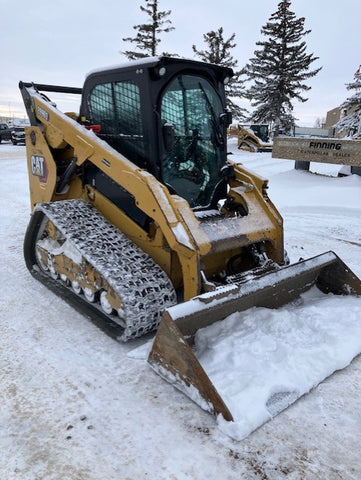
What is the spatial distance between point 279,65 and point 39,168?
105 feet

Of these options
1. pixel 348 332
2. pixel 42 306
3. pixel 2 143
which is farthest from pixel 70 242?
pixel 2 143

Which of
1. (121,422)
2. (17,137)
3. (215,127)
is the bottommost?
(121,422)

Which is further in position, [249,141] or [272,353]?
[249,141]

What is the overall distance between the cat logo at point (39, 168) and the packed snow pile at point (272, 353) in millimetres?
2630

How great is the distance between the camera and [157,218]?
3148 millimetres

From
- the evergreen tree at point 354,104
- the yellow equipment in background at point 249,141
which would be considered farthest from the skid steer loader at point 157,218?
the evergreen tree at point 354,104

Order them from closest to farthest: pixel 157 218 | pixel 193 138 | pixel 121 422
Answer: pixel 121 422, pixel 157 218, pixel 193 138

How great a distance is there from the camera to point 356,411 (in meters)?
2.45

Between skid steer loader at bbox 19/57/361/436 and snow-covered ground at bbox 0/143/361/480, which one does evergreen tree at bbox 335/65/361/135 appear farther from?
snow-covered ground at bbox 0/143/361/480

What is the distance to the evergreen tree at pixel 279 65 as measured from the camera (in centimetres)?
3212

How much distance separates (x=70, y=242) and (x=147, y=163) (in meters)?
0.97

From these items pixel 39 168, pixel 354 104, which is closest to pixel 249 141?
pixel 354 104

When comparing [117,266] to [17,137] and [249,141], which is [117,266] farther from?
[17,137]

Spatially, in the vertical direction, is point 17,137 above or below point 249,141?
below
